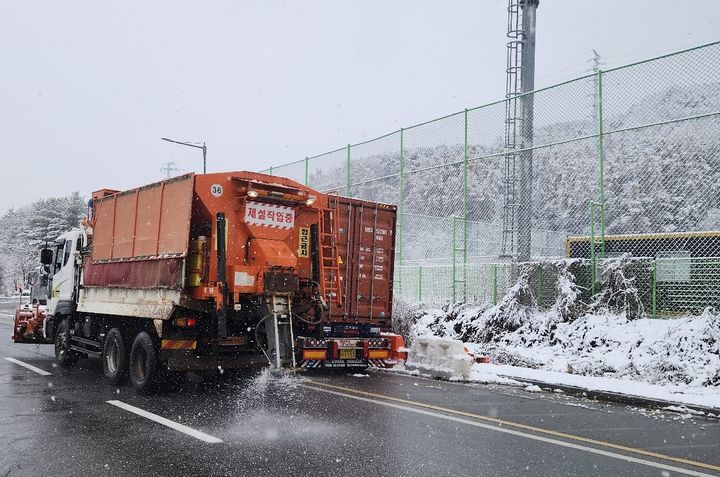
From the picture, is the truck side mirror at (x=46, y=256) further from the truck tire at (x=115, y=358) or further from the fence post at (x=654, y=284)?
the fence post at (x=654, y=284)

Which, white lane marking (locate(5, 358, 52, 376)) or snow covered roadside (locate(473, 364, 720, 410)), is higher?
snow covered roadside (locate(473, 364, 720, 410))

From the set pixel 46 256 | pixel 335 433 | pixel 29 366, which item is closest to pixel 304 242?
pixel 335 433

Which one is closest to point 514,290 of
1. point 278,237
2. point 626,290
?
point 626,290

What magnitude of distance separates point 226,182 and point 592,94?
30.3 ft

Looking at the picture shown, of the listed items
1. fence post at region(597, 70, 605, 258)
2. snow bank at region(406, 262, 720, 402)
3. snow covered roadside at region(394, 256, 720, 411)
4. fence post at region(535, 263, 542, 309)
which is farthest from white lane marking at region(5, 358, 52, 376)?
fence post at region(597, 70, 605, 258)

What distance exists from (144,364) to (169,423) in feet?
9.18

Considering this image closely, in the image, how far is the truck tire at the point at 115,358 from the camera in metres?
10.5

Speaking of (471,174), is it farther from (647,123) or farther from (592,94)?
(647,123)

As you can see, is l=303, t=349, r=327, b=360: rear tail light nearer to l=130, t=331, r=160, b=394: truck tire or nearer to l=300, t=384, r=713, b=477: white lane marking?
l=300, t=384, r=713, b=477: white lane marking

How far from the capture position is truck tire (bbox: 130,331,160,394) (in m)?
9.68

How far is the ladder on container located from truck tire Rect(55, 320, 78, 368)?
5498 mm

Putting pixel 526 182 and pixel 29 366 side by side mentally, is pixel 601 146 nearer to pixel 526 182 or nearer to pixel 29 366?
pixel 526 182

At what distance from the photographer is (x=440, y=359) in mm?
12562

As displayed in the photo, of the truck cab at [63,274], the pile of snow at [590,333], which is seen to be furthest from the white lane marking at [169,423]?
the pile of snow at [590,333]
